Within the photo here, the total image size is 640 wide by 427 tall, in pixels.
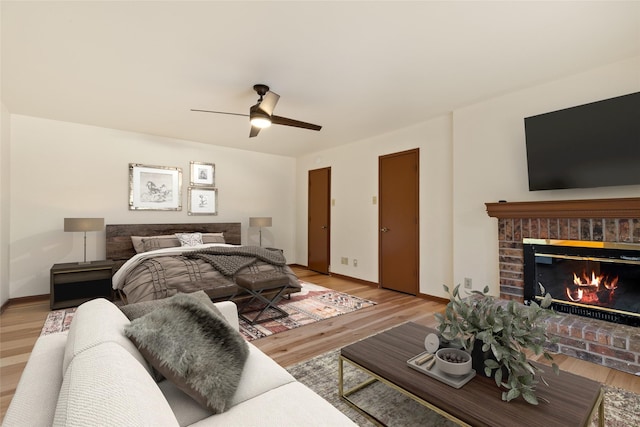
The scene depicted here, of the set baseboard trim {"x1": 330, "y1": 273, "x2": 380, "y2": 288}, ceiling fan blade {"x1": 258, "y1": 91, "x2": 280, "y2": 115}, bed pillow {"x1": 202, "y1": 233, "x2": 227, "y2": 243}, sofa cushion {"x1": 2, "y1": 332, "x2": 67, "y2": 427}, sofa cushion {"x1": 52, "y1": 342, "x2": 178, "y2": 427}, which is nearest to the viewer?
sofa cushion {"x1": 52, "y1": 342, "x2": 178, "y2": 427}

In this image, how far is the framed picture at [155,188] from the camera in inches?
193

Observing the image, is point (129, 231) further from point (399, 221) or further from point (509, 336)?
point (509, 336)

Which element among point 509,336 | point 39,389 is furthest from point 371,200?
point 39,389

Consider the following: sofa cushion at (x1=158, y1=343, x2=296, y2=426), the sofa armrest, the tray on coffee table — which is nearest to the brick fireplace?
the tray on coffee table

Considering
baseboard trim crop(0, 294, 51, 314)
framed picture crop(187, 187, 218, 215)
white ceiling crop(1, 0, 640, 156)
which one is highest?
white ceiling crop(1, 0, 640, 156)

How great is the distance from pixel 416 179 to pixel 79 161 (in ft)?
16.7

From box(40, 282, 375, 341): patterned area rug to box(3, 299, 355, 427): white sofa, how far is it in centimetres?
163

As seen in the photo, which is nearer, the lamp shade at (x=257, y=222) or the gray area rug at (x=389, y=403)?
the gray area rug at (x=389, y=403)

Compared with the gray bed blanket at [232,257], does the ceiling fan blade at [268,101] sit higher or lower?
higher

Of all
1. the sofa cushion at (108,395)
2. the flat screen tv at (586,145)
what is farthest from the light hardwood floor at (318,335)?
the sofa cushion at (108,395)

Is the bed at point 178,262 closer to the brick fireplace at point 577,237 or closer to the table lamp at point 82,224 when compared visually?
the table lamp at point 82,224

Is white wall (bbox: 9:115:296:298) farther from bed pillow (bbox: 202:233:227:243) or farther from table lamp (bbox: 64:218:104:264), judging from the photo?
table lamp (bbox: 64:218:104:264)

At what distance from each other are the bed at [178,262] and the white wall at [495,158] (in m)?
2.31

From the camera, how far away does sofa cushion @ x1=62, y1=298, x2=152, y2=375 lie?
37.9 inches
